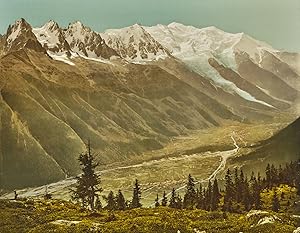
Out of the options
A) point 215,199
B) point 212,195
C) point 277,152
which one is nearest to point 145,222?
point 215,199

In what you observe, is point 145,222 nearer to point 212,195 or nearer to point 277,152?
point 212,195

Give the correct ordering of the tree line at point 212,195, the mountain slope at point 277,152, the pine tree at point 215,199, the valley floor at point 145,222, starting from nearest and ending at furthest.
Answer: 1. the valley floor at point 145,222
2. the tree line at point 212,195
3. the pine tree at point 215,199
4. the mountain slope at point 277,152

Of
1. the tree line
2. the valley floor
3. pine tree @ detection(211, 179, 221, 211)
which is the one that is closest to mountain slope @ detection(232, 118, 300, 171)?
the tree line

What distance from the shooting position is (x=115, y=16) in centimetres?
8131

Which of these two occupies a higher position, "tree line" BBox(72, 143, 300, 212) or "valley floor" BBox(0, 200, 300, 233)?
"tree line" BBox(72, 143, 300, 212)

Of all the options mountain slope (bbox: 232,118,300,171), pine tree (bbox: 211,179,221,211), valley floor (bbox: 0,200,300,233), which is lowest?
valley floor (bbox: 0,200,300,233)

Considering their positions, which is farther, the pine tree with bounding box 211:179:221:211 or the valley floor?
the pine tree with bounding box 211:179:221:211

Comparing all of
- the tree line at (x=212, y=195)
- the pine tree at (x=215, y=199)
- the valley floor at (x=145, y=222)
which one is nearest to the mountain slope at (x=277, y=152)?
the tree line at (x=212, y=195)

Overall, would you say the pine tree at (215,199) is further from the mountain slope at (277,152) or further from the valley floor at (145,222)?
the mountain slope at (277,152)

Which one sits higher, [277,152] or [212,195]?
[277,152]

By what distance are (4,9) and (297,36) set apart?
43.7 metres

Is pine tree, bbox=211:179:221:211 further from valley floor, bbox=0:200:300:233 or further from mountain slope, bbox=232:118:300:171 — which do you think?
mountain slope, bbox=232:118:300:171

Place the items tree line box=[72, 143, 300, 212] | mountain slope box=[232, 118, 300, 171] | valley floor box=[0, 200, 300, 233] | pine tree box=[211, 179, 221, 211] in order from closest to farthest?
valley floor box=[0, 200, 300, 233], tree line box=[72, 143, 300, 212], pine tree box=[211, 179, 221, 211], mountain slope box=[232, 118, 300, 171]

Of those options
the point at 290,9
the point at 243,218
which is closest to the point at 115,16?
the point at 290,9
